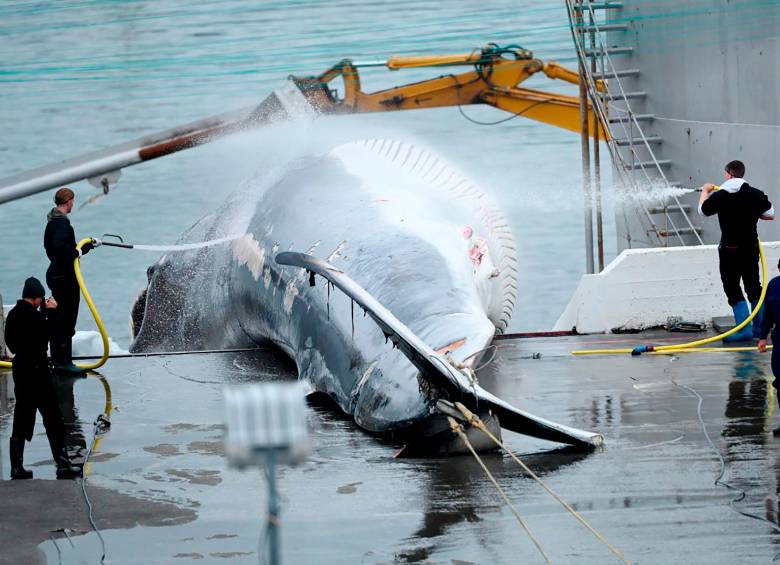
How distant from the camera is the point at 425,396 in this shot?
32.8ft

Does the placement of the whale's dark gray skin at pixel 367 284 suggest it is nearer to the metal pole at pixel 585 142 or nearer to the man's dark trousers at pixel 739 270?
the man's dark trousers at pixel 739 270

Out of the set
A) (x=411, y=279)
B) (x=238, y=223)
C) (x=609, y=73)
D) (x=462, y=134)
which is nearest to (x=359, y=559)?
(x=411, y=279)

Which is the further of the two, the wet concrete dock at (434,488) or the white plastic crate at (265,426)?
the wet concrete dock at (434,488)

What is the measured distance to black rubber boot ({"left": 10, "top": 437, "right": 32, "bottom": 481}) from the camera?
10430 mm

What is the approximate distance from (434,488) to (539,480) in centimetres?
76

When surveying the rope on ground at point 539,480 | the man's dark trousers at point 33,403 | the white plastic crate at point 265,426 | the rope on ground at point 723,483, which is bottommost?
the rope on ground at point 723,483

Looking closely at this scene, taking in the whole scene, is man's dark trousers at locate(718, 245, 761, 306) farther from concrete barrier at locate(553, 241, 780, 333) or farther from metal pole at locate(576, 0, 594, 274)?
metal pole at locate(576, 0, 594, 274)

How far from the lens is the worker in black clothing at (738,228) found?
48.5 feet

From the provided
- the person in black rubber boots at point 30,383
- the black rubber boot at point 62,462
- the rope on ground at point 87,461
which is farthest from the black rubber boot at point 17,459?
the rope on ground at point 87,461

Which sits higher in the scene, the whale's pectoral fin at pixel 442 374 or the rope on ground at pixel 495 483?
the whale's pectoral fin at pixel 442 374

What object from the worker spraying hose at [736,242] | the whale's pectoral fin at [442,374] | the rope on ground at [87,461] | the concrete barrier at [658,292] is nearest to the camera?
the rope on ground at [87,461]

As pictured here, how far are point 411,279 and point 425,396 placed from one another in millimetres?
2133

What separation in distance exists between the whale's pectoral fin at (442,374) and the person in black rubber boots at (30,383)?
2006mm

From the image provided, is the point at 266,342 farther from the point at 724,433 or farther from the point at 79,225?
the point at 79,225
